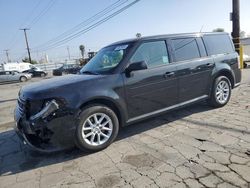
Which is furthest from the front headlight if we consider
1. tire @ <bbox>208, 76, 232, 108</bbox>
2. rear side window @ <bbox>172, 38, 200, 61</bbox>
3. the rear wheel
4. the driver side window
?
the rear wheel

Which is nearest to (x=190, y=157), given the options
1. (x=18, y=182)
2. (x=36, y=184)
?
(x=36, y=184)

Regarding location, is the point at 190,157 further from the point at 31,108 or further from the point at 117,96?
the point at 31,108

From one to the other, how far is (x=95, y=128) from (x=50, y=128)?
0.72 m

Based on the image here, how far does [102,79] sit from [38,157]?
5.46 feet

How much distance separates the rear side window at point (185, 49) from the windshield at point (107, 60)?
1.11 metres

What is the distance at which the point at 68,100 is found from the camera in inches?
147

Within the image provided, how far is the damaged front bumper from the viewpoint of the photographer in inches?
143

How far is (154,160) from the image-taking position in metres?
3.57

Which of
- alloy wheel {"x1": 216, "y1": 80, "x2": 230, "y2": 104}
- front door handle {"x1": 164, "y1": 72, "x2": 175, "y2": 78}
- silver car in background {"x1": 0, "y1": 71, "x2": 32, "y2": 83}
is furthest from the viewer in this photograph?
silver car in background {"x1": 0, "y1": 71, "x2": 32, "y2": 83}

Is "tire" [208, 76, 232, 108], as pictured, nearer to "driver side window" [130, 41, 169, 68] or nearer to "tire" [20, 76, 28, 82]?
"driver side window" [130, 41, 169, 68]

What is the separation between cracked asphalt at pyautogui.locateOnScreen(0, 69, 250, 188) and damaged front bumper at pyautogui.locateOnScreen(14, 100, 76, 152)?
31 centimetres

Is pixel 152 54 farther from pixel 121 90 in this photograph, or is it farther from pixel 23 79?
pixel 23 79

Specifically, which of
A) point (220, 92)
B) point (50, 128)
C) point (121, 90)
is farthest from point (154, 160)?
point (220, 92)

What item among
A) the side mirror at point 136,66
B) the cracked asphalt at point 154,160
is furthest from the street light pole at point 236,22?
the side mirror at point 136,66
